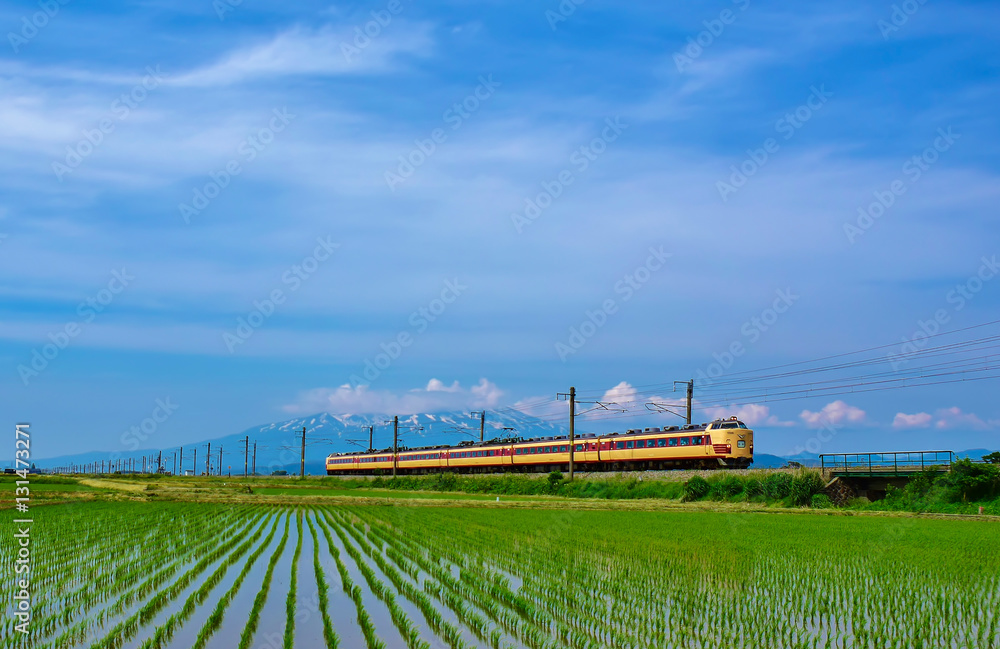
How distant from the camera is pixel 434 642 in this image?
995cm

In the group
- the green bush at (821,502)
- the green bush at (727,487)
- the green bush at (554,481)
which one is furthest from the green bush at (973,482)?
the green bush at (554,481)

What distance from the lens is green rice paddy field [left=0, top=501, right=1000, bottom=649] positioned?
10180 millimetres

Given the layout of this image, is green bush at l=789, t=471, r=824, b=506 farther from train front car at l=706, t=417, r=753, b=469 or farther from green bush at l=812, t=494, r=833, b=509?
Result: train front car at l=706, t=417, r=753, b=469

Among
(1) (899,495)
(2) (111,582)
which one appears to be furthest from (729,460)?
(2) (111,582)

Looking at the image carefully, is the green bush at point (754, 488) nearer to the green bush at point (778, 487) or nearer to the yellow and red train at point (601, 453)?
the green bush at point (778, 487)

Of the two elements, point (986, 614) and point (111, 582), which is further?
point (111, 582)

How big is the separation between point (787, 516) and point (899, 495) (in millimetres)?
7758

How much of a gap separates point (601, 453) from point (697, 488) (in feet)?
47.3

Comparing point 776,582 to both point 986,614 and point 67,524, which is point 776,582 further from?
point 67,524

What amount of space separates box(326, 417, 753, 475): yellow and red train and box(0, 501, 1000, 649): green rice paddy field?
A: 2291cm

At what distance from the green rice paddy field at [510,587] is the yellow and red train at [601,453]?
22912 mm

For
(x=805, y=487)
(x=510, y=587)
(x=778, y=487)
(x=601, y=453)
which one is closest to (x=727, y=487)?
(x=778, y=487)

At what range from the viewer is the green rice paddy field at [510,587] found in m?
10.2

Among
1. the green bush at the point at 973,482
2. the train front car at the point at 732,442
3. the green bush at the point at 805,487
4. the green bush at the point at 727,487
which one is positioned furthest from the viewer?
the train front car at the point at 732,442
